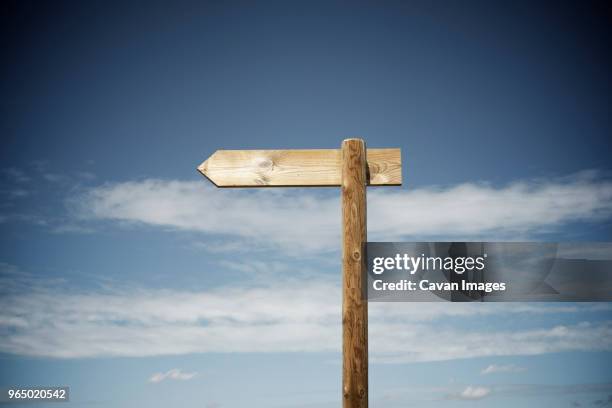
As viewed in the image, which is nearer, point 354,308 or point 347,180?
point 354,308

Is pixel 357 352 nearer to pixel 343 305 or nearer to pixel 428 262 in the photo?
pixel 343 305

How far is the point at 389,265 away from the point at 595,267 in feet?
5.95

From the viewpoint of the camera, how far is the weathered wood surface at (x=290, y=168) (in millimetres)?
4762

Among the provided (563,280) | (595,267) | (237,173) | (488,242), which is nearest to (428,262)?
(488,242)

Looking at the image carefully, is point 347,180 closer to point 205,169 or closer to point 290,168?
point 290,168

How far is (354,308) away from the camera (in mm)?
4477
